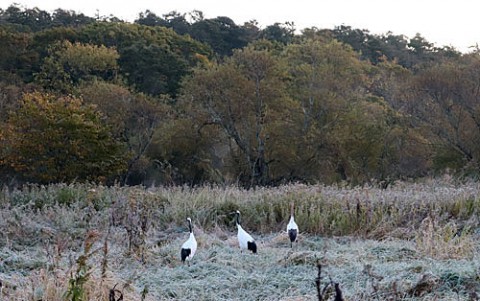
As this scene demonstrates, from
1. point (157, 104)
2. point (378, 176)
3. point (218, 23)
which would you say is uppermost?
point (218, 23)

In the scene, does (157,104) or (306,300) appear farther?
(157,104)

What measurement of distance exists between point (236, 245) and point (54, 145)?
1712cm

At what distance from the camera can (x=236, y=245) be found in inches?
313

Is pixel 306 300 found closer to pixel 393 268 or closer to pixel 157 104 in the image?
pixel 393 268

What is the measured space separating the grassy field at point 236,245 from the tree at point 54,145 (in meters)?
12.4

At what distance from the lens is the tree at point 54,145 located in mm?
23500

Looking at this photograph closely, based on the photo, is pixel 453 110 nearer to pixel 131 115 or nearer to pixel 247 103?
pixel 247 103

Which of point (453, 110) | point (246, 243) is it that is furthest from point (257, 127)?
point (246, 243)

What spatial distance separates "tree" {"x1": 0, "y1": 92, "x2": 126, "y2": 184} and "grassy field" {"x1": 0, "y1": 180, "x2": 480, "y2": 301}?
487 inches

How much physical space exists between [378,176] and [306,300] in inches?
792

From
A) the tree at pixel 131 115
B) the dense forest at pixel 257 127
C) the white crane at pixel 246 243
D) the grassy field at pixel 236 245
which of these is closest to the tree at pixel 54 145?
the dense forest at pixel 257 127

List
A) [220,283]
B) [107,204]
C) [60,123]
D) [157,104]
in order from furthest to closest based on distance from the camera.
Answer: [157,104], [60,123], [107,204], [220,283]

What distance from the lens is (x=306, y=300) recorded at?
4.68 m

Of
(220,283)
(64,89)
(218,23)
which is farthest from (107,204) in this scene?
(218,23)
